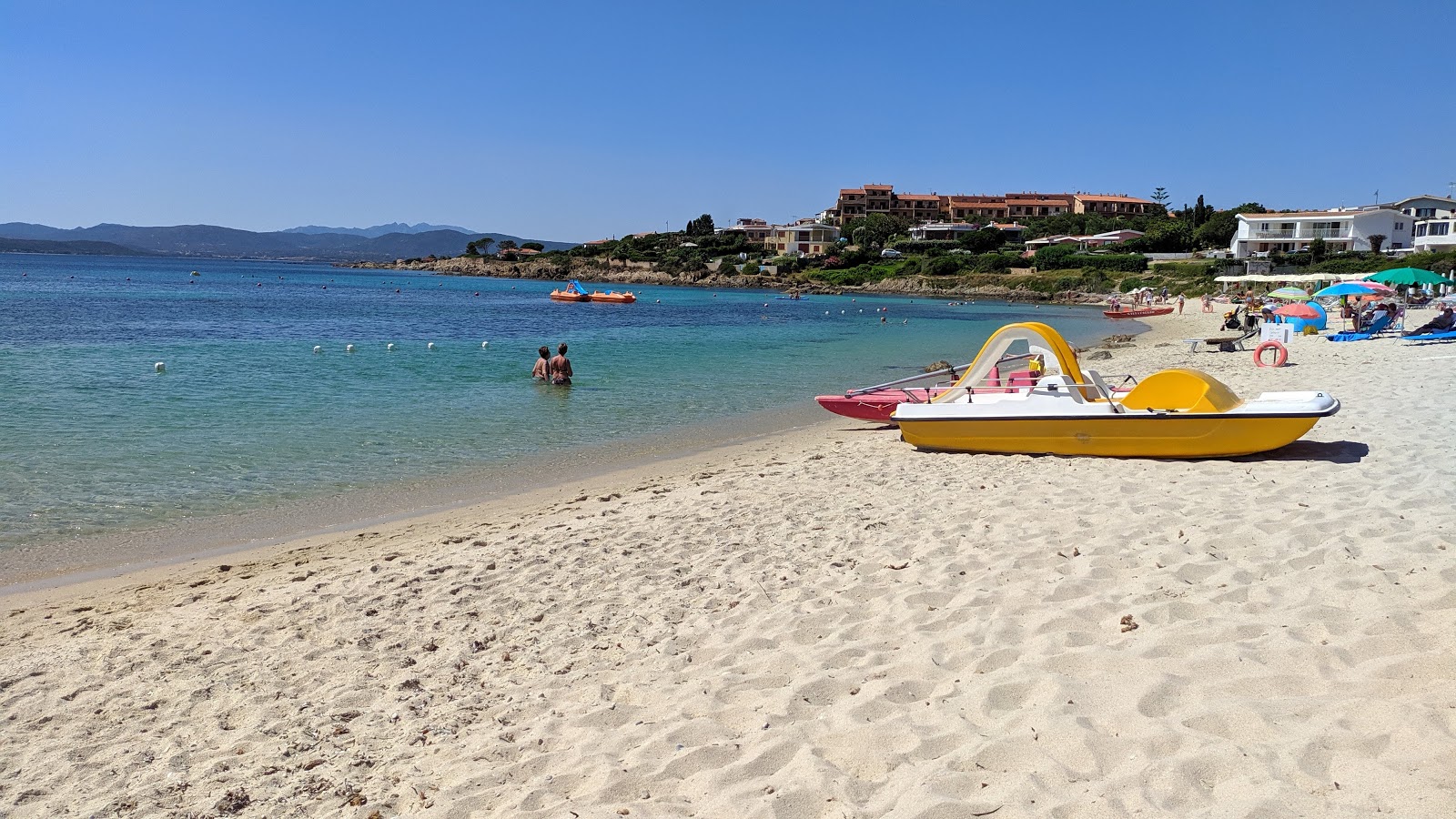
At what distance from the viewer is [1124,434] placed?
965 cm

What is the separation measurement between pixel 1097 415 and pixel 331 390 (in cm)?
1567

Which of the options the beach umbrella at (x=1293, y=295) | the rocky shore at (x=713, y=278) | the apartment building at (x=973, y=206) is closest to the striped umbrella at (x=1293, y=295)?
the beach umbrella at (x=1293, y=295)

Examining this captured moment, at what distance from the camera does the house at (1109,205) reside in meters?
131

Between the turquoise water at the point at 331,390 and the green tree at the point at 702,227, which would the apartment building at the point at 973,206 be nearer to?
the green tree at the point at 702,227

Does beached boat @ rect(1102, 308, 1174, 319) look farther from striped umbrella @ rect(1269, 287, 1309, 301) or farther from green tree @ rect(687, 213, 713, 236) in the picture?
green tree @ rect(687, 213, 713, 236)

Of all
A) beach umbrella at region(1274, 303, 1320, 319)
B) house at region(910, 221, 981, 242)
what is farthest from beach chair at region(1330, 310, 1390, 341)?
house at region(910, 221, 981, 242)

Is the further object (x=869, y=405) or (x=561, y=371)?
(x=561, y=371)

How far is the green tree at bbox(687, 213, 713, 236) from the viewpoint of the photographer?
151m

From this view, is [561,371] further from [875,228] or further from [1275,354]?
[875,228]

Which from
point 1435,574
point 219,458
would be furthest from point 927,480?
point 219,458

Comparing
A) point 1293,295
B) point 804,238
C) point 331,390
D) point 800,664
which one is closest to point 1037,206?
point 804,238

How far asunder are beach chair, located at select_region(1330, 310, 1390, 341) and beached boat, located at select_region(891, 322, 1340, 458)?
1805 cm

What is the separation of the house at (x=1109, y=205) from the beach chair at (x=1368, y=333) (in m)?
112

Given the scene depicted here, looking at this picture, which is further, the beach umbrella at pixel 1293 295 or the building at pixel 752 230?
the building at pixel 752 230
